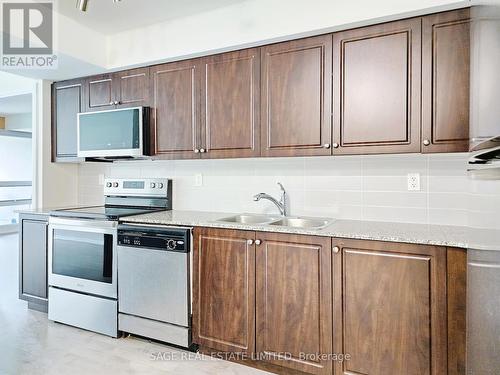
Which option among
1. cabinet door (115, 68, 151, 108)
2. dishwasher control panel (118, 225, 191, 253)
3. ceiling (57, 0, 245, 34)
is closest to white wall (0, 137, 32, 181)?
cabinet door (115, 68, 151, 108)

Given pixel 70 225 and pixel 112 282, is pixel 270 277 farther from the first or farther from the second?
pixel 70 225

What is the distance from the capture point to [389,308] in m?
1.76

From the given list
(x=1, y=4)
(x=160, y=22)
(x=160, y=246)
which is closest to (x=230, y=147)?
(x=160, y=246)

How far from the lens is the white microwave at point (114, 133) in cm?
277

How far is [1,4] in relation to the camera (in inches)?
88.9

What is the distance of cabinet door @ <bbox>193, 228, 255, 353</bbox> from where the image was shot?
2.12 meters

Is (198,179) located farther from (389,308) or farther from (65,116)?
(389,308)

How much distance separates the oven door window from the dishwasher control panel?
0.52ft

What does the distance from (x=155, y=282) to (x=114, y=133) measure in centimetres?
134

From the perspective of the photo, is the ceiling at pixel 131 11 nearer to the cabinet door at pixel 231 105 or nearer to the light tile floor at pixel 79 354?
the cabinet door at pixel 231 105

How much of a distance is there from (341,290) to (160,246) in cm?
123

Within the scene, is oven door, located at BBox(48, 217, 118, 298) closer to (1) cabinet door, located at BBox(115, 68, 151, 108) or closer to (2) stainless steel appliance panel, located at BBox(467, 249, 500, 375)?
(1) cabinet door, located at BBox(115, 68, 151, 108)

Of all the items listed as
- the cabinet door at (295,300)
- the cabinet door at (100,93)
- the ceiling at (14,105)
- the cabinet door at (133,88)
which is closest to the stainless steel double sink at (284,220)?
the cabinet door at (295,300)

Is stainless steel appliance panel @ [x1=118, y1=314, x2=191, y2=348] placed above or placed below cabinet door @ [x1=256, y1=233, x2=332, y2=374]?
below
